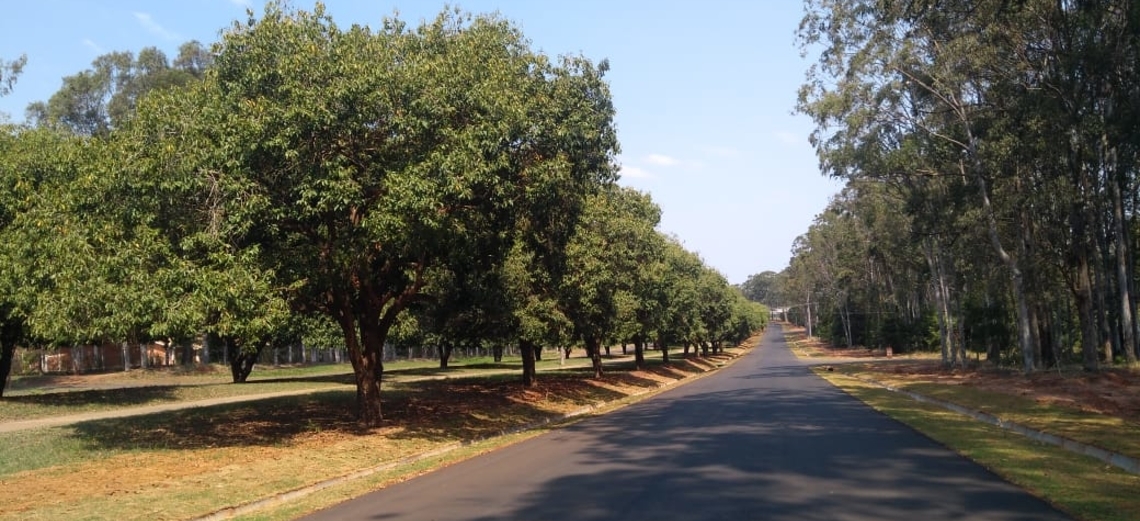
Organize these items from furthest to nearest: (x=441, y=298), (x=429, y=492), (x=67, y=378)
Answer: (x=67, y=378), (x=441, y=298), (x=429, y=492)

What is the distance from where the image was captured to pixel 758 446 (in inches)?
628

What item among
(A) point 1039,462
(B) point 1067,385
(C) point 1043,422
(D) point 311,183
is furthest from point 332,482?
(B) point 1067,385

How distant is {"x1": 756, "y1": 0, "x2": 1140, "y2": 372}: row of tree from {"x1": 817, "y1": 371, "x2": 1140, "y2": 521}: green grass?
30.1 feet

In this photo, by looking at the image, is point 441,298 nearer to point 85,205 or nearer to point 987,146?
point 85,205

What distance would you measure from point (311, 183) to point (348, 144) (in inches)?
48.9

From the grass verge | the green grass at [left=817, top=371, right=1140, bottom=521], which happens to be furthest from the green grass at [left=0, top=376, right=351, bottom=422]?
the green grass at [left=817, top=371, right=1140, bottom=521]

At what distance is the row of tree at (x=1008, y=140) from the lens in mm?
28062

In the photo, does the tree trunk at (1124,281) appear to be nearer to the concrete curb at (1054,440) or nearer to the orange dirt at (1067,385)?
the orange dirt at (1067,385)

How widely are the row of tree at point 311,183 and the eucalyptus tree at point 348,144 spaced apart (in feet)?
0.14

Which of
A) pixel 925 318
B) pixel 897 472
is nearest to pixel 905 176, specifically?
pixel 897 472

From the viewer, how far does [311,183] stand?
15602mm

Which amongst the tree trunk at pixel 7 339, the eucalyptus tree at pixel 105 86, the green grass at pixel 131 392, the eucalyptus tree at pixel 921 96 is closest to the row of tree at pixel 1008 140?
the eucalyptus tree at pixel 921 96

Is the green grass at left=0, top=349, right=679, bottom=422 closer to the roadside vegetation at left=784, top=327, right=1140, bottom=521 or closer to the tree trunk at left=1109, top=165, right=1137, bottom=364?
the roadside vegetation at left=784, top=327, right=1140, bottom=521

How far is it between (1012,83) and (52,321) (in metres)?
31.1
